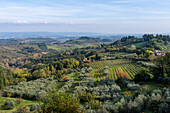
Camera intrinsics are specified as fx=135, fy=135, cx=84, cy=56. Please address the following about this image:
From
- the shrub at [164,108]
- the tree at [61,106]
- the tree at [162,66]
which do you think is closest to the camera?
the tree at [61,106]

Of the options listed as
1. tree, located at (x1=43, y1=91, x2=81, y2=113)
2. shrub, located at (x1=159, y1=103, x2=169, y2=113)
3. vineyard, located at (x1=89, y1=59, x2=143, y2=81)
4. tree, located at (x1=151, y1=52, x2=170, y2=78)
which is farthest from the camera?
vineyard, located at (x1=89, y1=59, x2=143, y2=81)

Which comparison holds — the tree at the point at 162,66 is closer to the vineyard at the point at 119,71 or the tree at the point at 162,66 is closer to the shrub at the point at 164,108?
the vineyard at the point at 119,71

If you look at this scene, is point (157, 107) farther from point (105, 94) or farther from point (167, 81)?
point (167, 81)

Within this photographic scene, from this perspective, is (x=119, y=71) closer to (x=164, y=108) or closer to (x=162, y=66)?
(x=162, y=66)

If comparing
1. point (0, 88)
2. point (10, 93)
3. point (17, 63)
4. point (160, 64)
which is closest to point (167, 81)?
point (160, 64)

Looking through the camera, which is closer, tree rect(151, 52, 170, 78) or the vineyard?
tree rect(151, 52, 170, 78)

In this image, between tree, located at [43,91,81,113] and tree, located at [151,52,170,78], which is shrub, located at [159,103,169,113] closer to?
tree, located at [43,91,81,113]

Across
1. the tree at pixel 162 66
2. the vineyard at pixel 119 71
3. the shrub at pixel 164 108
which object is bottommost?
the vineyard at pixel 119 71

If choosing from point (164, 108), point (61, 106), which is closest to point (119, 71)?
point (164, 108)

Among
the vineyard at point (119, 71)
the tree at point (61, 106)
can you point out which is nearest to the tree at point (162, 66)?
the vineyard at point (119, 71)

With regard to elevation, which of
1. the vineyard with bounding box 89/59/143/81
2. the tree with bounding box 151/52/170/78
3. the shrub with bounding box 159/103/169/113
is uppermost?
the tree with bounding box 151/52/170/78

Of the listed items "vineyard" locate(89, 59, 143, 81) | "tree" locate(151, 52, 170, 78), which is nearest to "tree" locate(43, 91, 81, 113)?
"tree" locate(151, 52, 170, 78)

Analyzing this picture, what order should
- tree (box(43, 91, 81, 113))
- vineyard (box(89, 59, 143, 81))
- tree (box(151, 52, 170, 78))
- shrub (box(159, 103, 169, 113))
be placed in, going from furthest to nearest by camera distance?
vineyard (box(89, 59, 143, 81)) < tree (box(151, 52, 170, 78)) < shrub (box(159, 103, 169, 113)) < tree (box(43, 91, 81, 113))

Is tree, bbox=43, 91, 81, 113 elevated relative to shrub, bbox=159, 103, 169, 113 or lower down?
elevated
